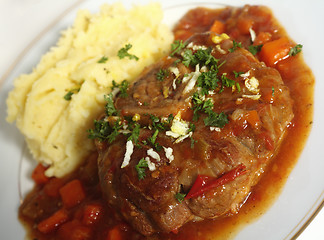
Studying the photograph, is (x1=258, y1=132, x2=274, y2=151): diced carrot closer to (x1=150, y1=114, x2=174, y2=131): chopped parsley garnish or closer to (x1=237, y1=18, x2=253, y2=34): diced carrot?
(x1=150, y1=114, x2=174, y2=131): chopped parsley garnish

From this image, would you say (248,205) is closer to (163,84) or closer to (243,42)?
(163,84)

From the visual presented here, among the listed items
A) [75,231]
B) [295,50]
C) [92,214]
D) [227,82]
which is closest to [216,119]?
[227,82]

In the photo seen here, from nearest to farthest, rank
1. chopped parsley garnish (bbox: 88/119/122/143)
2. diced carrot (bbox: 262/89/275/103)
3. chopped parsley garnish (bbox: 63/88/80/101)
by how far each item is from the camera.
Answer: diced carrot (bbox: 262/89/275/103), chopped parsley garnish (bbox: 88/119/122/143), chopped parsley garnish (bbox: 63/88/80/101)

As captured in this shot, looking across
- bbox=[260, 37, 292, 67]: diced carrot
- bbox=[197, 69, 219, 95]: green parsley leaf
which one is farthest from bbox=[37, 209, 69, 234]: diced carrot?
bbox=[260, 37, 292, 67]: diced carrot

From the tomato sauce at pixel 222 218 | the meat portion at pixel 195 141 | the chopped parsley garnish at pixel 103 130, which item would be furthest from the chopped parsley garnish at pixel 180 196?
the chopped parsley garnish at pixel 103 130

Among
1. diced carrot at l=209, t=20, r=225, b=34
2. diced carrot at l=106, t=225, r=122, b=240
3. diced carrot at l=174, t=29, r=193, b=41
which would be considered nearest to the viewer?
diced carrot at l=106, t=225, r=122, b=240

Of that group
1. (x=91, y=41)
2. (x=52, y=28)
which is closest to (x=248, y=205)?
(x=91, y=41)

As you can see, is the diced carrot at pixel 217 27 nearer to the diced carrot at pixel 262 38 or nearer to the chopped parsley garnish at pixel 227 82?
the diced carrot at pixel 262 38
